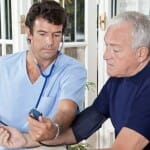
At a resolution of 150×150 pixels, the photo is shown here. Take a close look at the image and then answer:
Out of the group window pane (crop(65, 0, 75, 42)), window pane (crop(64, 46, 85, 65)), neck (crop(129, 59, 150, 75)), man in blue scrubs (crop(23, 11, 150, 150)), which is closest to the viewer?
man in blue scrubs (crop(23, 11, 150, 150))

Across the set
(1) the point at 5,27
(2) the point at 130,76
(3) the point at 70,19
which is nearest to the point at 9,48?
(1) the point at 5,27

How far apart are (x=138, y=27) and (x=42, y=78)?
57cm

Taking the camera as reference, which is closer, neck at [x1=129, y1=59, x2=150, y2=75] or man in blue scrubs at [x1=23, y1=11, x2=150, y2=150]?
man in blue scrubs at [x1=23, y1=11, x2=150, y2=150]

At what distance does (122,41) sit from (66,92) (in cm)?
43

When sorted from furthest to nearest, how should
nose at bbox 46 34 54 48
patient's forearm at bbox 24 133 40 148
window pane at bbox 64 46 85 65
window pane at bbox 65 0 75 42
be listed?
window pane at bbox 64 46 85 65
window pane at bbox 65 0 75 42
nose at bbox 46 34 54 48
patient's forearm at bbox 24 133 40 148

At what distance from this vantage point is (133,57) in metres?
1.51

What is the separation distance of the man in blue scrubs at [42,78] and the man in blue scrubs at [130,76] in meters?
0.19

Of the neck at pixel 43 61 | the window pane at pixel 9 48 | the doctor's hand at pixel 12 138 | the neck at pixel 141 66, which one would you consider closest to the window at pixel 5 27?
the window pane at pixel 9 48

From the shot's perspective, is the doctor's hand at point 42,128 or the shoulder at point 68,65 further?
the shoulder at point 68,65

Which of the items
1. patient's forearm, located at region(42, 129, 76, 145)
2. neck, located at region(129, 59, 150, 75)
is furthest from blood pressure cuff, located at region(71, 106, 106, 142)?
neck, located at region(129, 59, 150, 75)

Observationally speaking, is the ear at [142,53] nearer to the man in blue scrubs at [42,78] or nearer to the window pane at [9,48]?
the man in blue scrubs at [42,78]

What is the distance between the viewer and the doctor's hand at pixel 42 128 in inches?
57.2

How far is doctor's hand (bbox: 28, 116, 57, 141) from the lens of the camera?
A: 145cm

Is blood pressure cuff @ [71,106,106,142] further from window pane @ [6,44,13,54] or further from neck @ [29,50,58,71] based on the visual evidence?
window pane @ [6,44,13,54]
